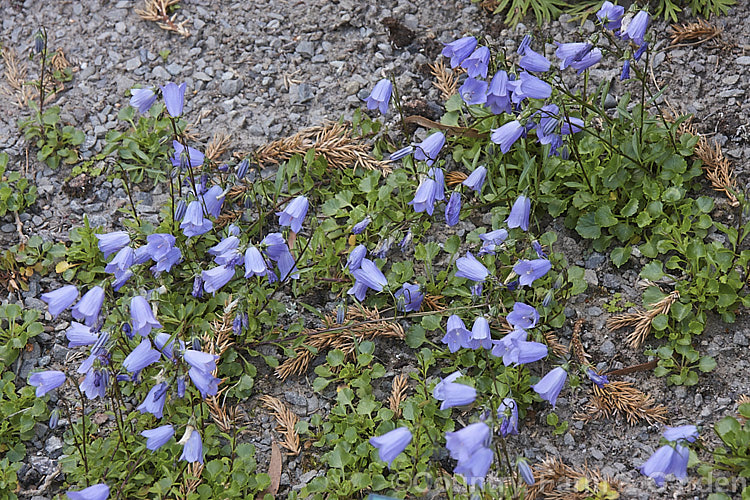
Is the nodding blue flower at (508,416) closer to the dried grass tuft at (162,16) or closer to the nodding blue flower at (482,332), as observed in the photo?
the nodding blue flower at (482,332)

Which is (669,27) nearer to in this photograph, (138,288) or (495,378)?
(495,378)

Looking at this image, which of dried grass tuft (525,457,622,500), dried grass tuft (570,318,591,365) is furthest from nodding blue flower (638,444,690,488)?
dried grass tuft (570,318,591,365)

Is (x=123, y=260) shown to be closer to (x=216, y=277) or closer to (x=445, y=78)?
(x=216, y=277)

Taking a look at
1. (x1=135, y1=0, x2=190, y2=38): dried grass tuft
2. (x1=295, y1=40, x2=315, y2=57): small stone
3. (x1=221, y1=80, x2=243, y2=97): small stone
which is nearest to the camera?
(x1=221, y1=80, x2=243, y2=97): small stone

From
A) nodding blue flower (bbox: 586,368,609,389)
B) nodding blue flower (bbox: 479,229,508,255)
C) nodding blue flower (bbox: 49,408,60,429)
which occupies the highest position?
nodding blue flower (bbox: 479,229,508,255)

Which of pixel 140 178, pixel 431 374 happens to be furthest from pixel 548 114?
pixel 140 178

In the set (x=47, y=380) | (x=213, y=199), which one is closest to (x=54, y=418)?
(x=47, y=380)

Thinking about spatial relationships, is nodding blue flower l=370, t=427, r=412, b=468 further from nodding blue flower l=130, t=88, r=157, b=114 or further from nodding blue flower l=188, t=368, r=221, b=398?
nodding blue flower l=130, t=88, r=157, b=114
